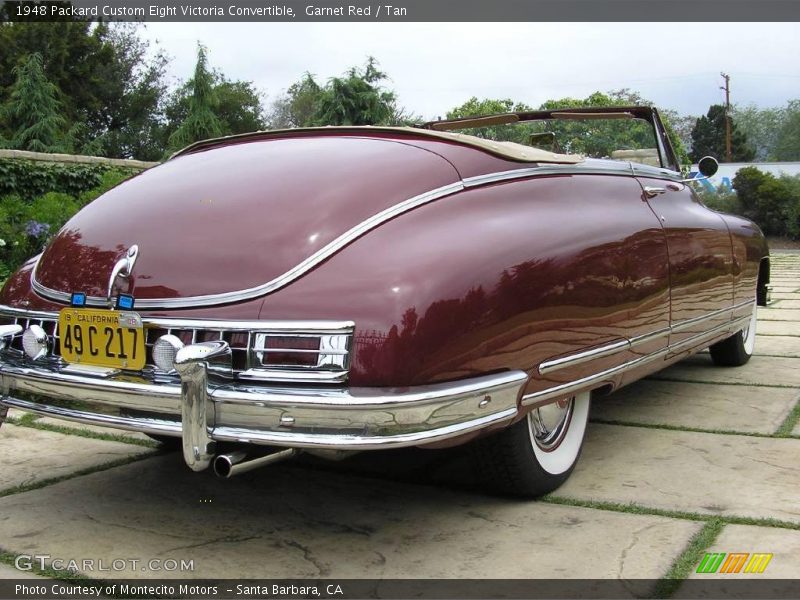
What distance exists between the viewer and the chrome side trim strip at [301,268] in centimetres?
211

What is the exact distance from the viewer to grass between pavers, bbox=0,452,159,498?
2.81 m

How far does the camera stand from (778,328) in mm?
6441

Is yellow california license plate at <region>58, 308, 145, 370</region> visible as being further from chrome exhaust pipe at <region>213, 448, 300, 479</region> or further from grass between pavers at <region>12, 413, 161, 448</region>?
grass between pavers at <region>12, 413, 161, 448</region>

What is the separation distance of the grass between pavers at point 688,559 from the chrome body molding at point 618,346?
0.61 meters

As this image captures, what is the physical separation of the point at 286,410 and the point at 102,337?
0.65m

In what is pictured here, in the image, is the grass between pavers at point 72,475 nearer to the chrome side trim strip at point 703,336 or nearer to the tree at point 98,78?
the chrome side trim strip at point 703,336

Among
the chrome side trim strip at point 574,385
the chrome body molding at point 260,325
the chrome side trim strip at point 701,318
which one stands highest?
the chrome body molding at point 260,325

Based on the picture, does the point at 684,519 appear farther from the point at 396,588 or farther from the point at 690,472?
the point at 396,588

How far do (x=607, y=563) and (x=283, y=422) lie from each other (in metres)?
0.96

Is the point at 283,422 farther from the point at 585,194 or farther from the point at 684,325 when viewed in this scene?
the point at 684,325

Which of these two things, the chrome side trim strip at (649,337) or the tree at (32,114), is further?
the tree at (32,114)

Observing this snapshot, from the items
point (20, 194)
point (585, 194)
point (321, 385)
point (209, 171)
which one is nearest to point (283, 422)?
point (321, 385)

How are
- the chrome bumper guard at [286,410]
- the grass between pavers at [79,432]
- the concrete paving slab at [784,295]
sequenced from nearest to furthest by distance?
the chrome bumper guard at [286,410] → the grass between pavers at [79,432] → the concrete paving slab at [784,295]

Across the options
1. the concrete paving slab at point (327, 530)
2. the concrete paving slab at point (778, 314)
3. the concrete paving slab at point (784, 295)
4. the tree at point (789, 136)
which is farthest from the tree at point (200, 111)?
the tree at point (789, 136)
